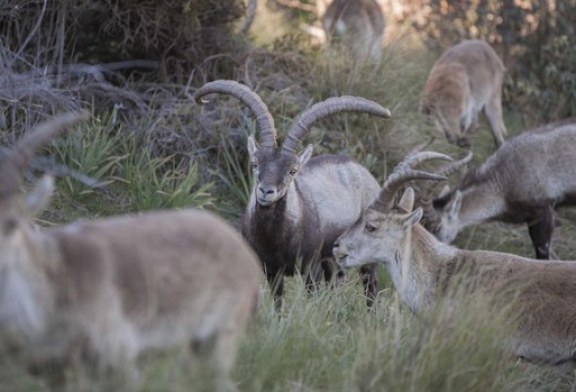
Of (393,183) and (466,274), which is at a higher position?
(393,183)

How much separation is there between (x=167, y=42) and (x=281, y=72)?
1533 millimetres

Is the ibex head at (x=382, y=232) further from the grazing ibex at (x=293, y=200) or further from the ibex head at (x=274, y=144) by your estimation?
the ibex head at (x=274, y=144)

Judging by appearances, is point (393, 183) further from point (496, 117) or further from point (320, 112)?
point (496, 117)

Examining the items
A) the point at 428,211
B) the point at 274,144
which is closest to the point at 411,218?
the point at 274,144

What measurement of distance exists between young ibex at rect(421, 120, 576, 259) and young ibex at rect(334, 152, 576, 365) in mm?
3594

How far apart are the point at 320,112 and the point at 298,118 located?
7.5 inches

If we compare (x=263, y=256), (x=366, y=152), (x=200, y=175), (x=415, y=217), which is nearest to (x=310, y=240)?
(x=263, y=256)

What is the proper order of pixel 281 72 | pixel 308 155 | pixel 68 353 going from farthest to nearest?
pixel 281 72
pixel 308 155
pixel 68 353

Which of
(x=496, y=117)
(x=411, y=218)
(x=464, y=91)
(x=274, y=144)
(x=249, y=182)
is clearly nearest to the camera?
(x=411, y=218)

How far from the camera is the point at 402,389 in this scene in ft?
19.5

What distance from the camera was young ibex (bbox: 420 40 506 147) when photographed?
13.5 metres

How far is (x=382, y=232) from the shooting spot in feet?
25.4

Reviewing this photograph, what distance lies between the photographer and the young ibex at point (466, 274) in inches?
275

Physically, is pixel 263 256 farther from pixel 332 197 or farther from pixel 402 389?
pixel 402 389
